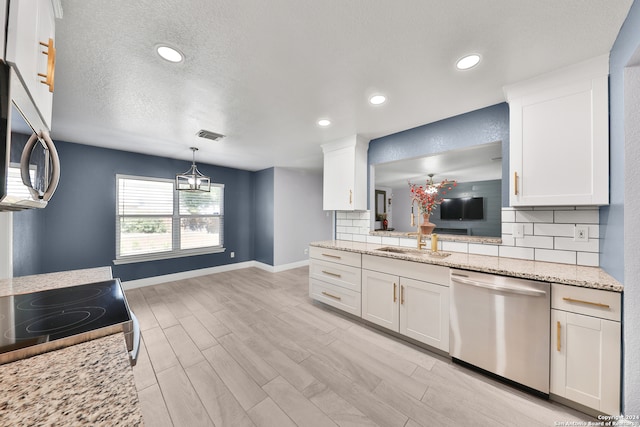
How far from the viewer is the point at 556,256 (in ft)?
6.30

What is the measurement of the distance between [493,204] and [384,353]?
6.14m

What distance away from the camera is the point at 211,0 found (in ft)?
3.85

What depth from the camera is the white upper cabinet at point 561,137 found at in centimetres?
161

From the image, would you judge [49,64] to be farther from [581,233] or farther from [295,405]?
[581,233]

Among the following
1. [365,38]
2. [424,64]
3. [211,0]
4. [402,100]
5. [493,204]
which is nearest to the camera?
[211,0]

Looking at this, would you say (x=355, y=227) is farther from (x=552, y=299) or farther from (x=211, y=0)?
(x=211, y=0)

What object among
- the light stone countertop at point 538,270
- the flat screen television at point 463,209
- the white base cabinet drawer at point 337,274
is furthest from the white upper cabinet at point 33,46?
the flat screen television at point 463,209

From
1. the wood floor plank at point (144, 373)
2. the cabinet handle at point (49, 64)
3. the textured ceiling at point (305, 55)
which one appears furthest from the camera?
the wood floor plank at point (144, 373)

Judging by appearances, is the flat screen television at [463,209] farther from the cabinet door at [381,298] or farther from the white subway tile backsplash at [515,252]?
the cabinet door at [381,298]

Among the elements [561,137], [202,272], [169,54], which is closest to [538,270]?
[561,137]

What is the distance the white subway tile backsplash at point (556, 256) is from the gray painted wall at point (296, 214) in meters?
4.25

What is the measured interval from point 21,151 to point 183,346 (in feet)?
7.18

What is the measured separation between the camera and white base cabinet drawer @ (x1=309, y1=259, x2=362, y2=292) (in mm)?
2693

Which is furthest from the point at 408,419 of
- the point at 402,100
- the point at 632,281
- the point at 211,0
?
the point at 211,0
